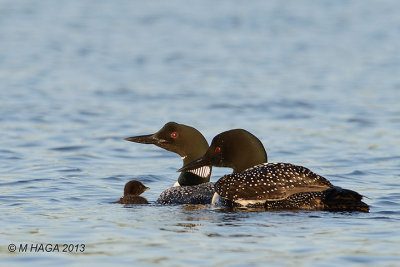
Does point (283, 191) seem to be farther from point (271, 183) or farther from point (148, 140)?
point (148, 140)

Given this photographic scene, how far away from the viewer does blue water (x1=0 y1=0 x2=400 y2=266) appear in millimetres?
6031

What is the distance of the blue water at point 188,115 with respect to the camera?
603 centimetres

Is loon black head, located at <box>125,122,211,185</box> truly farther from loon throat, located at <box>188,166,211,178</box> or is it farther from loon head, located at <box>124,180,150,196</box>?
loon head, located at <box>124,180,150,196</box>

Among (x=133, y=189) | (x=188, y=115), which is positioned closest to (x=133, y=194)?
(x=133, y=189)

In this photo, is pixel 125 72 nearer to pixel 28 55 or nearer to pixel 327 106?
pixel 28 55

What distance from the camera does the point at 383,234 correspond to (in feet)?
20.5

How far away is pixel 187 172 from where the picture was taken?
855 centimetres

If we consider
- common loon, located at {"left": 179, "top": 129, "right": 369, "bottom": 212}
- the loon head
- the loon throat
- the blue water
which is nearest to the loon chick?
the loon head

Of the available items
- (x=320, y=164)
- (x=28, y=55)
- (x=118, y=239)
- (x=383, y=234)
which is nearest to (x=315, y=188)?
(x=383, y=234)

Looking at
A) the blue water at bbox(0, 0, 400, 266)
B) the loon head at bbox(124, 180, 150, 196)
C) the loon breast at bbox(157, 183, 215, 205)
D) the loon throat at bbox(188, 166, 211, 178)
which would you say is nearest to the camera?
the blue water at bbox(0, 0, 400, 266)

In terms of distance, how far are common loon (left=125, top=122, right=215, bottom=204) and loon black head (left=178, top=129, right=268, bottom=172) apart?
1.04 feet

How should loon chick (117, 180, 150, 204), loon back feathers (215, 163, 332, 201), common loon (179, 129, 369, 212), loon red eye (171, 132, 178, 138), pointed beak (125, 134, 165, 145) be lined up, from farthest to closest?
pointed beak (125, 134, 165, 145)
loon red eye (171, 132, 178, 138)
loon chick (117, 180, 150, 204)
loon back feathers (215, 163, 332, 201)
common loon (179, 129, 369, 212)

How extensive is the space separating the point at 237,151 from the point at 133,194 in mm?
1050

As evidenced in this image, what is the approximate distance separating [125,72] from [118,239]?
39.2 feet
